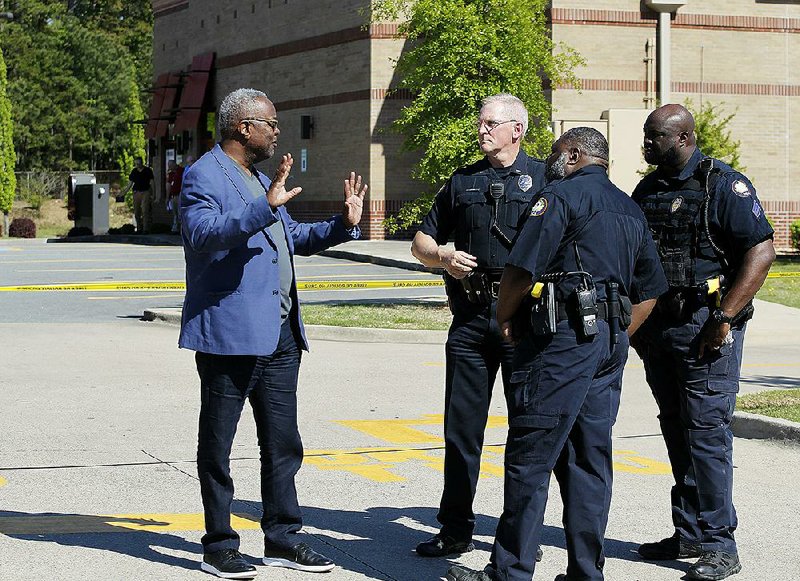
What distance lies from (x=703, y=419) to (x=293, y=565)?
6.49ft

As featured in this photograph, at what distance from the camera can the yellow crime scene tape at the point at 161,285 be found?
21719 millimetres

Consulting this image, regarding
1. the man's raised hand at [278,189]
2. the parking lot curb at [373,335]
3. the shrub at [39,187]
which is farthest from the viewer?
the shrub at [39,187]

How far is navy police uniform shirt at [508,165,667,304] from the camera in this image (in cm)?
538

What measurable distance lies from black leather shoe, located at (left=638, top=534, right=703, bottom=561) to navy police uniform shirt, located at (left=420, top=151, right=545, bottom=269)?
1506 mm

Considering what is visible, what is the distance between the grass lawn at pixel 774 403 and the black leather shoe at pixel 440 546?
4.00 meters

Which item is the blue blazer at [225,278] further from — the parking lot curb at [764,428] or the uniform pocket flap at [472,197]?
the parking lot curb at [764,428]

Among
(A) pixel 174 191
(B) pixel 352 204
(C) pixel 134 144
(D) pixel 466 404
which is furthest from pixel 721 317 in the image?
(C) pixel 134 144

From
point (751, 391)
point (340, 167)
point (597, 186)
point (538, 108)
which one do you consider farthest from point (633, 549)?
point (340, 167)

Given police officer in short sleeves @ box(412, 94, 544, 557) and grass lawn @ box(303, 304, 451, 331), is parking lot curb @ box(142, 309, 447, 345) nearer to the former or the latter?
grass lawn @ box(303, 304, 451, 331)

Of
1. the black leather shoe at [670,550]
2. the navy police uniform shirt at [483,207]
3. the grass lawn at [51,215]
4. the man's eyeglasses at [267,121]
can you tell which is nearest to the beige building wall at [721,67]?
the grass lawn at [51,215]

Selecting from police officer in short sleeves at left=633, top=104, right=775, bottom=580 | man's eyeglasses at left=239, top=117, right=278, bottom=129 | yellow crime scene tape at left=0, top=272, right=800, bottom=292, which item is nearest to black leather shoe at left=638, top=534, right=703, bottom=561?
police officer in short sleeves at left=633, top=104, right=775, bottom=580

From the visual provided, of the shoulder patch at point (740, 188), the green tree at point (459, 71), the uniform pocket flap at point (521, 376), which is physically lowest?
the uniform pocket flap at point (521, 376)

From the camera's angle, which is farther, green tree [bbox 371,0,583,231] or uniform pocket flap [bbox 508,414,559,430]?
green tree [bbox 371,0,583,231]

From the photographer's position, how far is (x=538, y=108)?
61.5ft
